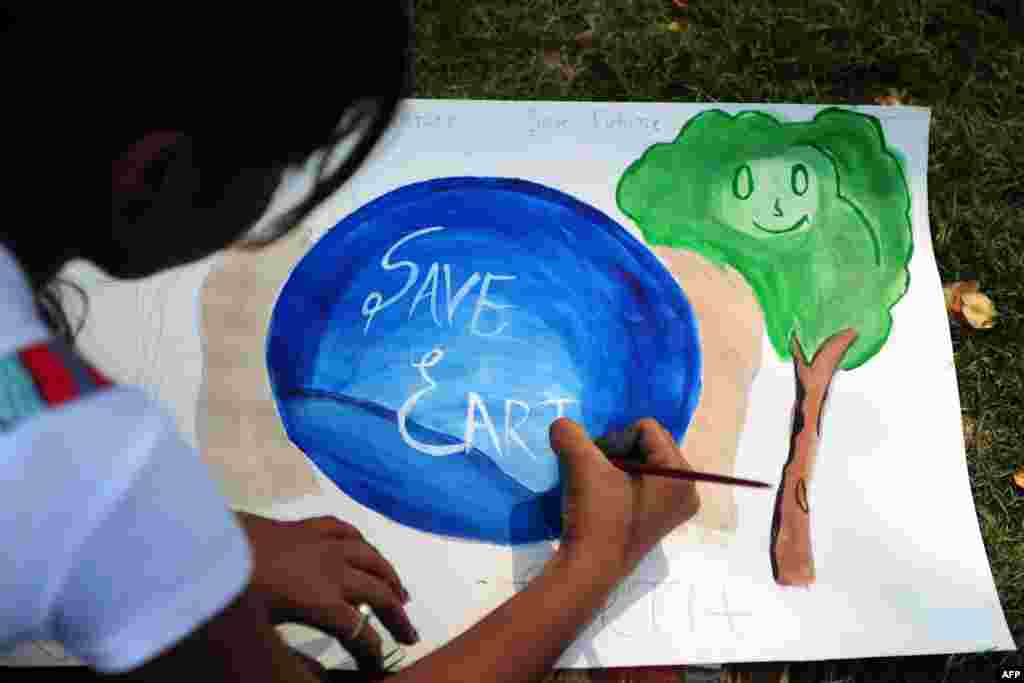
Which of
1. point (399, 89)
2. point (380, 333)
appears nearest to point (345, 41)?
point (399, 89)

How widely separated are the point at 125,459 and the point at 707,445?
678 mm

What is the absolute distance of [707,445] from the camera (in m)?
1.00

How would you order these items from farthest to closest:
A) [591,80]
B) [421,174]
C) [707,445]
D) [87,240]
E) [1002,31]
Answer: [1002,31], [591,80], [421,174], [707,445], [87,240]

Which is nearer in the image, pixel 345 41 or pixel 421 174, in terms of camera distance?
pixel 345 41

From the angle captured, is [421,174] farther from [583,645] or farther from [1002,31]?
[1002,31]

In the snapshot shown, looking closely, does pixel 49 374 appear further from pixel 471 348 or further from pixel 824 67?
pixel 824 67

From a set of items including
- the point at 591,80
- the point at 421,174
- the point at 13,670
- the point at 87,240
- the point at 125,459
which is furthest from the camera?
the point at 591,80

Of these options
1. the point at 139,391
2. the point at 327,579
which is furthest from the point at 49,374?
the point at 327,579

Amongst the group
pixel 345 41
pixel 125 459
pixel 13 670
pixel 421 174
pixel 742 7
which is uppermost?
pixel 742 7

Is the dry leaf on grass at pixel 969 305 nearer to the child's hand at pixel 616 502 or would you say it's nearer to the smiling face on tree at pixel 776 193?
the smiling face on tree at pixel 776 193

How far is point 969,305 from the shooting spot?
1.17 meters

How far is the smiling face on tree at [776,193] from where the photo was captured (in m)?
1.13

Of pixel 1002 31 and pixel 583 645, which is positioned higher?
pixel 1002 31

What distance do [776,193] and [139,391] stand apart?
869 mm
